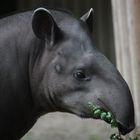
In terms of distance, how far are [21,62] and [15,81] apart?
0.17m

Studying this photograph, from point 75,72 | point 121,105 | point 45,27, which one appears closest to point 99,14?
point 45,27

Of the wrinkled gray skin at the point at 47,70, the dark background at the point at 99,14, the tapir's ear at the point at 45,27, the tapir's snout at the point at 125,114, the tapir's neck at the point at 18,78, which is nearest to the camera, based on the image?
the tapir's snout at the point at 125,114

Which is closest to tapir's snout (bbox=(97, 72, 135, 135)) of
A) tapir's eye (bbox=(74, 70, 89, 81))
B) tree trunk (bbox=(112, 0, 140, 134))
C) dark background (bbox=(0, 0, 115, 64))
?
tapir's eye (bbox=(74, 70, 89, 81))

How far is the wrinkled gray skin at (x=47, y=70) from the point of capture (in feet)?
19.2

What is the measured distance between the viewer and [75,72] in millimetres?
5930

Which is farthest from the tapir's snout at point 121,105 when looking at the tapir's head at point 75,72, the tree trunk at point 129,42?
the tree trunk at point 129,42

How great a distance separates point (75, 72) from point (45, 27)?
0.46 metres

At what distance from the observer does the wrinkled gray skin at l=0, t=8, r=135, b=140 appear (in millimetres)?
5855

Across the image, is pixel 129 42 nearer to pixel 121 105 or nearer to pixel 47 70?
pixel 47 70

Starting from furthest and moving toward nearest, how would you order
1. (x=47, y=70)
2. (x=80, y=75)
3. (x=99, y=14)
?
(x=99, y=14), (x=47, y=70), (x=80, y=75)

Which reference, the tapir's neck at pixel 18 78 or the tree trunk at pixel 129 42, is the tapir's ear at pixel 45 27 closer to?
the tapir's neck at pixel 18 78

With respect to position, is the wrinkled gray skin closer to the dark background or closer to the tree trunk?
the tree trunk

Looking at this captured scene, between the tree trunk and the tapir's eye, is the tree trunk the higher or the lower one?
the lower one

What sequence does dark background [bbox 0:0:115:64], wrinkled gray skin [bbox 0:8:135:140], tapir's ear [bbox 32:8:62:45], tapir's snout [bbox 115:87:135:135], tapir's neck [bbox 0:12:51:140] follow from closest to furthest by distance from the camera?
tapir's snout [bbox 115:87:135:135] < wrinkled gray skin [bbox 0:8:135:140] < tapir's ear [bbox 32:8:62:45] < tapir's neck [bbox 0:12:51:140] < dark background [bbox 0:0:115:64]
